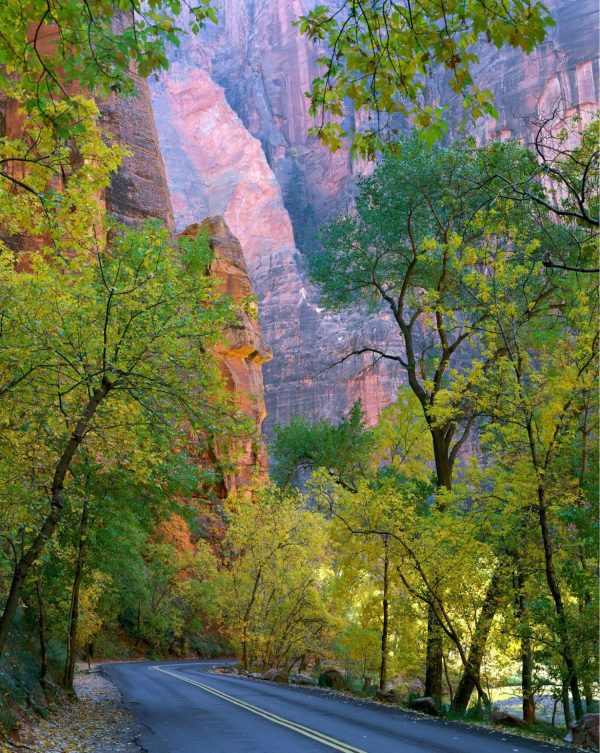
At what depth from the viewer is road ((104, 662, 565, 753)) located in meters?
8.52

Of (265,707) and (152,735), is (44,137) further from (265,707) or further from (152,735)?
(265,707)

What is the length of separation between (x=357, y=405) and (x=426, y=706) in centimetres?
1058

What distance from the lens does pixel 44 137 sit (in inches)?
229

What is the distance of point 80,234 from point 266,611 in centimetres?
2326

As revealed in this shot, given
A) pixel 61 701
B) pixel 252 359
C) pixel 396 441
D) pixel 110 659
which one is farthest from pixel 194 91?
pixel 61 701

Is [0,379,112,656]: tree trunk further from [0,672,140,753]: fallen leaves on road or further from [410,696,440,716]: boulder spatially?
[410,696,440,716]: boulder

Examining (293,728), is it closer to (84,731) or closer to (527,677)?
(84,731)

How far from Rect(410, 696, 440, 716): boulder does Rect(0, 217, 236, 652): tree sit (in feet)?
27.2

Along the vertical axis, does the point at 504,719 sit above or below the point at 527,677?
below

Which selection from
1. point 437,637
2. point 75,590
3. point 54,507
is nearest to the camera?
point 54,507

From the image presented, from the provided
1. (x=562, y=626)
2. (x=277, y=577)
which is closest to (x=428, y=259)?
(x=562, y=626)

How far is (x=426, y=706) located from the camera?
1339cm

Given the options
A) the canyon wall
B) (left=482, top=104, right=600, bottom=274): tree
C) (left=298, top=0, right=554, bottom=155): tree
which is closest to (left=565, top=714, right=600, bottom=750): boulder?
(left=482, top=104, right=600, bottom=274): tree

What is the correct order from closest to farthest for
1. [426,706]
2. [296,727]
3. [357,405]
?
[296,727] → [426,706] → [357,405]
